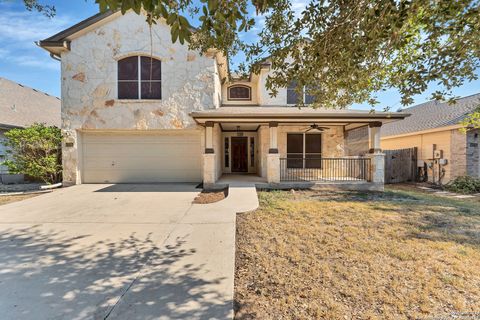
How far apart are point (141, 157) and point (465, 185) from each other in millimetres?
15614

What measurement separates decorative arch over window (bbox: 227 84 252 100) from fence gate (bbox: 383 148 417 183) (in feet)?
A: 30.1

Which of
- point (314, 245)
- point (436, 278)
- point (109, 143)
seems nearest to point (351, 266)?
point (314, 245)

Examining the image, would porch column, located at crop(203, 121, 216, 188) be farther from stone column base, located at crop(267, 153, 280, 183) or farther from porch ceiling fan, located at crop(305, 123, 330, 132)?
porch ceiling fan, located at crop(305, 123, 330, 132)

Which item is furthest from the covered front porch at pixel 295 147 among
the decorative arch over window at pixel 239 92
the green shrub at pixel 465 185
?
the green shrub at pixel 465 185

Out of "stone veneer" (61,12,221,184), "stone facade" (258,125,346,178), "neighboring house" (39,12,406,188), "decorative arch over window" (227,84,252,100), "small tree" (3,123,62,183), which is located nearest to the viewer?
"small tree" (3,123,62,183)

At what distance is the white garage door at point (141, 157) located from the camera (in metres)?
10.7

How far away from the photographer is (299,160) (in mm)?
11680

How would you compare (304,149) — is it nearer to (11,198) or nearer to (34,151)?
(11,198)

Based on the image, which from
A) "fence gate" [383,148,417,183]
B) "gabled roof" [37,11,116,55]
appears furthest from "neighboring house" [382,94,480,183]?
"gabled roof" [37,11,116,55]

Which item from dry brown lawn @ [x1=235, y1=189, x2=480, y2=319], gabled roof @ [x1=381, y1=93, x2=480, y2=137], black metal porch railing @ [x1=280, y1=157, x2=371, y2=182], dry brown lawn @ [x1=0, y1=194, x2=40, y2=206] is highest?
gabled roof @ [x1=381, y1=93, x2=480, y2=137]

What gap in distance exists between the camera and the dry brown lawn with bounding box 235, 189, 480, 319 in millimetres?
2408

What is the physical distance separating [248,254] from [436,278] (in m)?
2.61

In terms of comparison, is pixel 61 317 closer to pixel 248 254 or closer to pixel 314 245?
pixel 248 254

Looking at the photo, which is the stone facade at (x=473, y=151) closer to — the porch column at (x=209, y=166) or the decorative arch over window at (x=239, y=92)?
the decorative arch over window at (x=239, y=92)
